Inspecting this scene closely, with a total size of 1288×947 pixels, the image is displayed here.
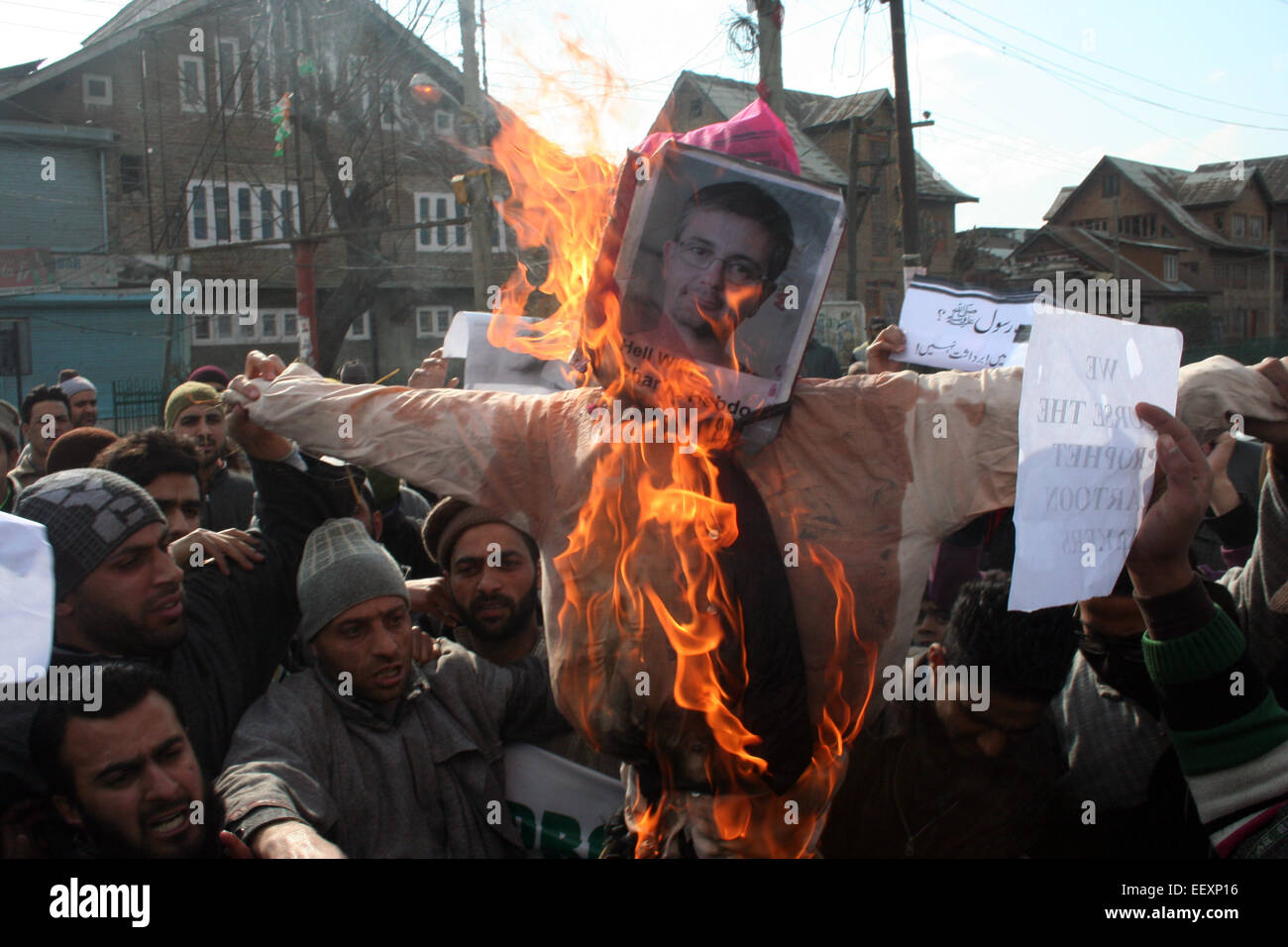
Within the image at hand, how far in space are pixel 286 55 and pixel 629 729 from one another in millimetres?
20783

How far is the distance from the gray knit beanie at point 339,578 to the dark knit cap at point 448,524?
0.45 m

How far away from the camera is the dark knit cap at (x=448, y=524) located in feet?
10.5

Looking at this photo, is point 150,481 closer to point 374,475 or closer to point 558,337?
point 374,475

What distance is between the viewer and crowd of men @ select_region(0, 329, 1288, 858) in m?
1.86

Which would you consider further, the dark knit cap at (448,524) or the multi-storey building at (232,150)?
the multi-storey building at (232,150)

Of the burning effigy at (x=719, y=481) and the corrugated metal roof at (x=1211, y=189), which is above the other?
the corrugated metal roof at (x=1211, y=189)

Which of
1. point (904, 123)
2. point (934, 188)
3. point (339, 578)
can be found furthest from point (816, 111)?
point (339, 578)

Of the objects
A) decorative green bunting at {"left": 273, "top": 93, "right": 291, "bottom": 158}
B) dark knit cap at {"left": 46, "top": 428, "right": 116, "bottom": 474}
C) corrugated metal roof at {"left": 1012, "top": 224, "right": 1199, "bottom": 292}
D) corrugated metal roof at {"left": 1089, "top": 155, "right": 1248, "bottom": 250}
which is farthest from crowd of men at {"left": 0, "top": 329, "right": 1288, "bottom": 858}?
corrugated metal roof at {"left": 1089, "top": 155, "right": 1248, "bottom": 250}

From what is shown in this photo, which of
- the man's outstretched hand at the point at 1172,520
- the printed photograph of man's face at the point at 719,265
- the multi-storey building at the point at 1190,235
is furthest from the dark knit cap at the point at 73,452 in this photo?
the multi-storey building at the point at 1190,235

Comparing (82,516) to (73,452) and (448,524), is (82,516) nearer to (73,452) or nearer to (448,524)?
(448,524)

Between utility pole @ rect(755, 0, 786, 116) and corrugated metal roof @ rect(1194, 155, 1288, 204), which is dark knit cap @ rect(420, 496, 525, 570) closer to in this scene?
utility pole @ rect(755, 0, 786, 116)

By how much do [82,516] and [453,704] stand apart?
3.41 feet

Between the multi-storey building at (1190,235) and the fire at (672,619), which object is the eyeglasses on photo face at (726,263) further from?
the multi-storey building at (1190,235)

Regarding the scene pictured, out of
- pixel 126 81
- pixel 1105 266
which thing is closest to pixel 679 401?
pixel 126 81
